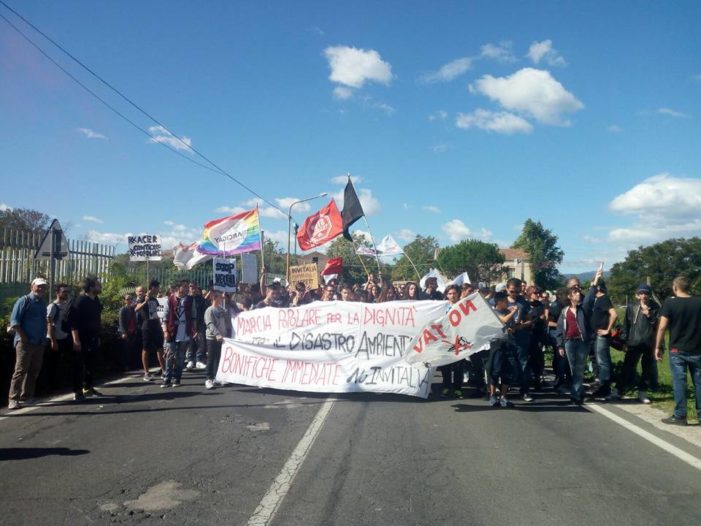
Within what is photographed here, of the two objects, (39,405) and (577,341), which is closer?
(39,405)

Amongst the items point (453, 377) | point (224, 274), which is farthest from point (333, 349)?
point (224, 274)

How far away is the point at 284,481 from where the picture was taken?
17.0 feet

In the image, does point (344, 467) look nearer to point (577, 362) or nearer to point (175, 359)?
point (577, 362)

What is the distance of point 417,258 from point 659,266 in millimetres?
39559

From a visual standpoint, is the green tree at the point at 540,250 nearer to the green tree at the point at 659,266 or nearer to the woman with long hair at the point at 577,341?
the green tree at the point at 659,266

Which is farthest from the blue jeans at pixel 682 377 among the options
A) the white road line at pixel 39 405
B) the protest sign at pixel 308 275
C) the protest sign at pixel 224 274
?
the protest sign at pixel 308 275

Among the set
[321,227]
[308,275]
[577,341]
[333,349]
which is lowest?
[333,349]

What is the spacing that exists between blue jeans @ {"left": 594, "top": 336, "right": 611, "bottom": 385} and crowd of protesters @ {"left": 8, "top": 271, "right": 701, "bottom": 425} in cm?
2

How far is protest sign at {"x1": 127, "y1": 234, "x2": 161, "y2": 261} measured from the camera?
1697 cm

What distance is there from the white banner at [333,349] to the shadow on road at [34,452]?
12.9ft

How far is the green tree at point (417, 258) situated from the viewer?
90.6m

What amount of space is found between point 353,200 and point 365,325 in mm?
8644

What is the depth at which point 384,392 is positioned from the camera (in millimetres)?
9117

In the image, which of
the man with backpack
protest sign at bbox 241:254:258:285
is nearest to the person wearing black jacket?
the man with backpack
